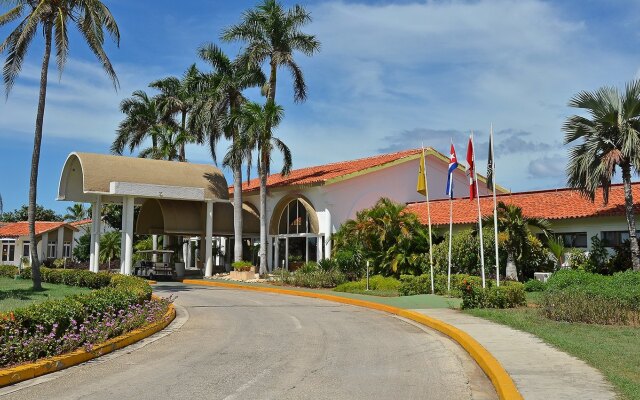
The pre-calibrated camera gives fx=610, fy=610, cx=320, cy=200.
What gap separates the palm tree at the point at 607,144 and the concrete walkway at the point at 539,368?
1018cm

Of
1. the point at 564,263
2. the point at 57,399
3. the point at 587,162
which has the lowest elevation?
the point at 57,399

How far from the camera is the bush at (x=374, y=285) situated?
24706 mm

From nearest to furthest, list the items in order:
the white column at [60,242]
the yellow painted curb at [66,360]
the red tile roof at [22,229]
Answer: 1. the yellow painted curb at [66,360]
2. the red tile roof at [22,229]
3. the white column at [60,242]

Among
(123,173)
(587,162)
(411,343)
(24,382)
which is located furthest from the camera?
(123,173)

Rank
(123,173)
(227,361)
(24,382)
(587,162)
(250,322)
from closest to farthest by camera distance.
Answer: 1. (24,382)
2. (227,361)
3. (250,322)
4. (587,162)
5. (123,173)

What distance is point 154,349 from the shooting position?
426 inches

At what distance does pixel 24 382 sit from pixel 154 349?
9.36 feet

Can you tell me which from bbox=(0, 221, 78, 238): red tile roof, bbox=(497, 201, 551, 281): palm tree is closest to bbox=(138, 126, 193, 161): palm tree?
bbox=(0, 221, 78, 238): red tile roof

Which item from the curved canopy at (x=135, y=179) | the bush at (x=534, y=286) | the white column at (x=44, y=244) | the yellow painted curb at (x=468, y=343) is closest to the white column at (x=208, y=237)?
the curved canopy at (x=135, y=179)

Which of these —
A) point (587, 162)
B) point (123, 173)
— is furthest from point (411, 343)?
point (123, 173)

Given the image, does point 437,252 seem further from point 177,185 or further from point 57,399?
point 57,399

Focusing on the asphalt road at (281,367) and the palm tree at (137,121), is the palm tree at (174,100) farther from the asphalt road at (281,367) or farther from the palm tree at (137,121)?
the asphalt road at (281,367)

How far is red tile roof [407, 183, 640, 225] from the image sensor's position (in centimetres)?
2416

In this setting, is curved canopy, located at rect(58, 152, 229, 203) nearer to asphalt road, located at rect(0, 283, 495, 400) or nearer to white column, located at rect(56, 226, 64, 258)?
asphalt road, located at rect(0, 283, 495, 400)
